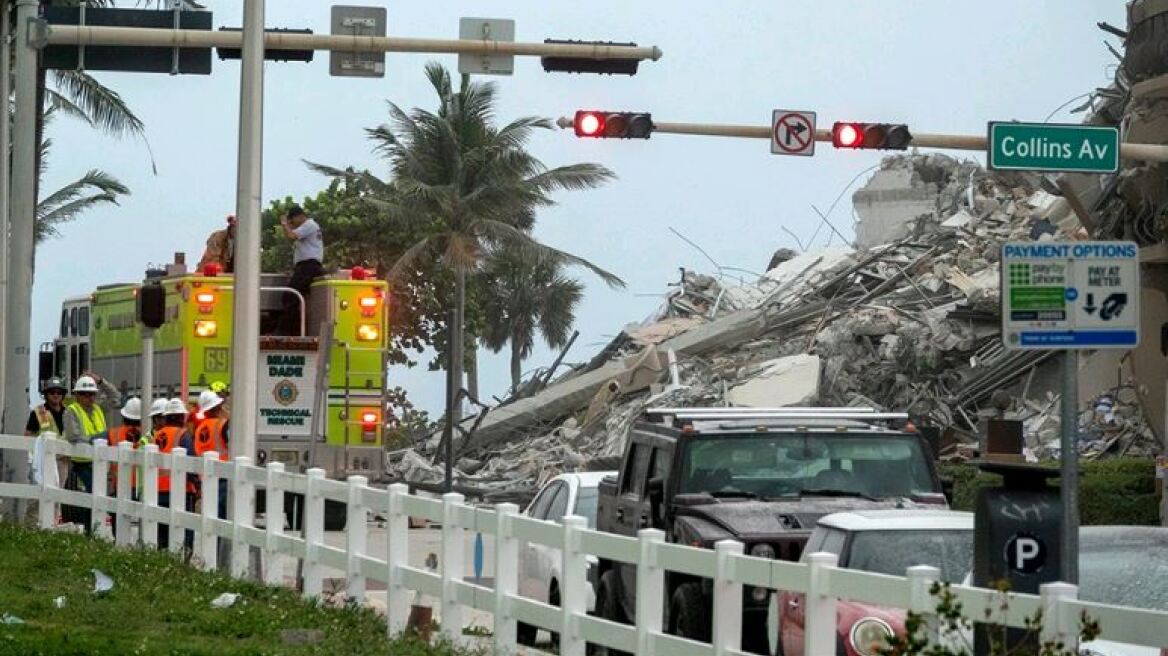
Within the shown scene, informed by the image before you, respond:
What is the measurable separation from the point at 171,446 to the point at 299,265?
6.12 metres

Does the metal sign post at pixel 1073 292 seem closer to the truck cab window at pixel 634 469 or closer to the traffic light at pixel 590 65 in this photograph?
the truck cab window at pixel 634 469

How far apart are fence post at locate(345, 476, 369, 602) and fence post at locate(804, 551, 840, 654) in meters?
6.20

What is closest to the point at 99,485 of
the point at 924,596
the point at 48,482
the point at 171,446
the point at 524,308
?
the point at 171,446

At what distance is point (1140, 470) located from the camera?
108 ft

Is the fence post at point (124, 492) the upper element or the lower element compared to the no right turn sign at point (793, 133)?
lower

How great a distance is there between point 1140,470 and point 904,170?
104 feet

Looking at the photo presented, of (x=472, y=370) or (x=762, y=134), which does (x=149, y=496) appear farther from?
(x=472, y=370)

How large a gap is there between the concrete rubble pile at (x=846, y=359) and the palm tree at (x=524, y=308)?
1703cm

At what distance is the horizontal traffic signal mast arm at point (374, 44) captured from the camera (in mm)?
22406

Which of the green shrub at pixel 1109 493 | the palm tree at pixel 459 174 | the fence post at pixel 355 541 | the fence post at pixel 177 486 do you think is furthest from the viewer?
the palm tree at pixel 459 174

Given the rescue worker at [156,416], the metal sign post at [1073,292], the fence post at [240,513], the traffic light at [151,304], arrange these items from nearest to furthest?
the metal sign post at [1073,292] → the fence post at [240,513] → the traffic light at [151,304] → the rescue worker at [156,416]

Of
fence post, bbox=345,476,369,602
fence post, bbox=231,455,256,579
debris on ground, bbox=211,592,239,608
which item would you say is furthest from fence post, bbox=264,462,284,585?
fence post, bbox=345,476,369,602

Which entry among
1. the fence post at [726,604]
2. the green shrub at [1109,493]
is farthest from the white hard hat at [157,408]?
the fence post at [726,604]

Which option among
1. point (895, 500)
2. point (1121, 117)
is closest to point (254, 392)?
point (895, 500)
